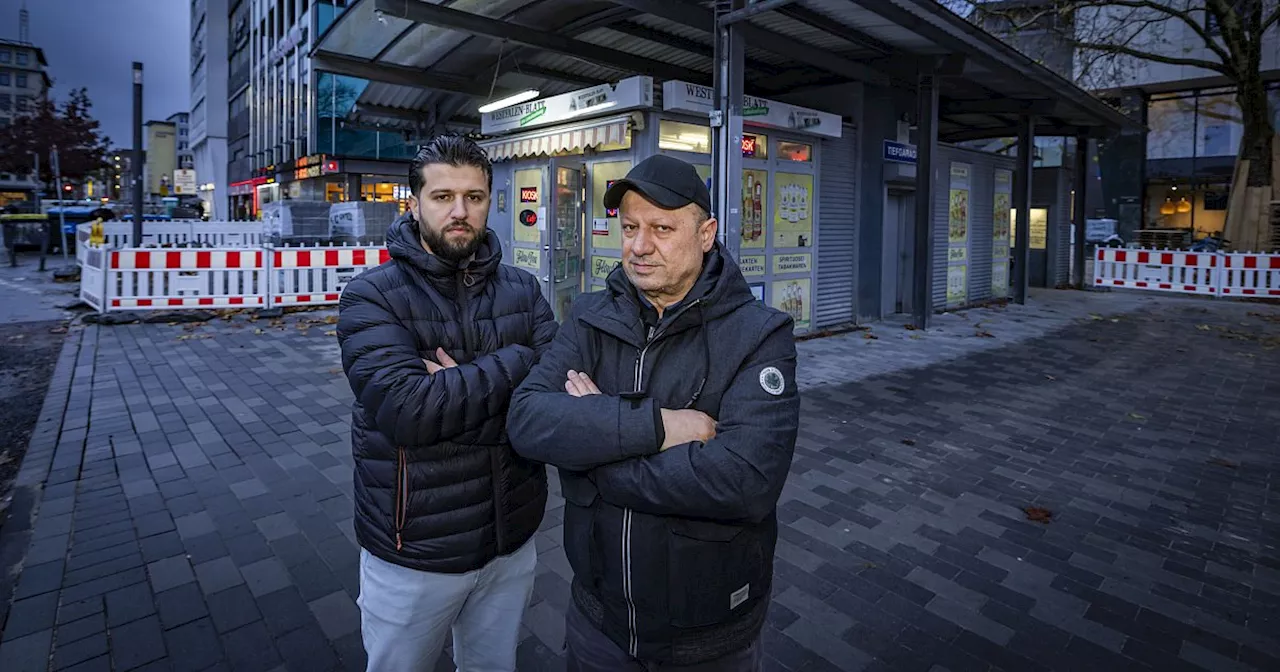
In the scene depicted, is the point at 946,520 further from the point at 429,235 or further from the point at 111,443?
the point at 111,443

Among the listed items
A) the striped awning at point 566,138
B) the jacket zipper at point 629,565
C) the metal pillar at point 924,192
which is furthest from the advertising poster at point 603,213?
the jacket zipper at point 629,565

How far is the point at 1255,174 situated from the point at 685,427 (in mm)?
24279

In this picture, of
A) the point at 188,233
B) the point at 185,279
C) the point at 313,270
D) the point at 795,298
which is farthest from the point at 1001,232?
the point at 188,233

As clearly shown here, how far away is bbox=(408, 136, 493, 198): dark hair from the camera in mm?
2174

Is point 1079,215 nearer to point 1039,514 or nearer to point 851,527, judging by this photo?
Answer: point 1039,514

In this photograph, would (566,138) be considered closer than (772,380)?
No

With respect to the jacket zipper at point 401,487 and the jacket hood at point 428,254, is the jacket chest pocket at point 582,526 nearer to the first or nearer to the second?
the jacket zipper at point 401,487

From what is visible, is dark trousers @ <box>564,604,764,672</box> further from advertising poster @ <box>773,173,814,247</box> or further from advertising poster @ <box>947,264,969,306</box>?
advertising poster @ <box>947,264,969,306</box>

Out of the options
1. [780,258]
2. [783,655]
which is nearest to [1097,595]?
[783,655]

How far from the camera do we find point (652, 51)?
451 inches

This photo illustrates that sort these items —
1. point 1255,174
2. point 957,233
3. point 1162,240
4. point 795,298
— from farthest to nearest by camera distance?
point 1162,240 → point 1255,174 → point 957,233 → point 795,298

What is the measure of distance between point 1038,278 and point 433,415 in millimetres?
21674

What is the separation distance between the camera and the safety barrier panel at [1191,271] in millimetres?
16453

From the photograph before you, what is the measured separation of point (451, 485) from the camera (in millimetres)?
2188
